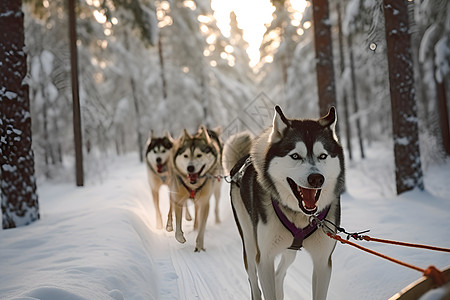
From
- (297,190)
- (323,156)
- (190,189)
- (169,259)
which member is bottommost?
(169,259)

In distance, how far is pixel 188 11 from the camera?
20766 mm

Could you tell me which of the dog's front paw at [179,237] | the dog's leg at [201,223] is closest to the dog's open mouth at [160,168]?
the dog's leg at [201,223]

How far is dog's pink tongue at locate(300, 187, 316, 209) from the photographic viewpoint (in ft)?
8.51

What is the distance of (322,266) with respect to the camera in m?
2.86

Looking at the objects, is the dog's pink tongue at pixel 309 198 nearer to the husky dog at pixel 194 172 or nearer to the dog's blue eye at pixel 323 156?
the dog's blue eye at pixel 323 156

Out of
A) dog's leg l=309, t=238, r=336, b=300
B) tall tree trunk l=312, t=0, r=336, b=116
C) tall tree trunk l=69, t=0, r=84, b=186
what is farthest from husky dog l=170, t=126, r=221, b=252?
tall tree trunk l=69, t=0, r=84, b=186

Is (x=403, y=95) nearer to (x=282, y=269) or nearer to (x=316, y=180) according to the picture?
(x=282, y=269)

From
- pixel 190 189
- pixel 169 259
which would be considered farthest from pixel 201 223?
pixel 169 259

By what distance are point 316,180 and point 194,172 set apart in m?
3.79

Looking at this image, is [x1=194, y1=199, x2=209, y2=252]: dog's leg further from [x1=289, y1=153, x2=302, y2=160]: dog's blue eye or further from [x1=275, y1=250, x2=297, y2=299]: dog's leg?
[x1=289, y1=153, x2=302, y2=160]: dog's blue eye

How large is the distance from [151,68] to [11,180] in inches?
738

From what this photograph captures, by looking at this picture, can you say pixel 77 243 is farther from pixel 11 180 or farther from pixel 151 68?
pixel 151 68

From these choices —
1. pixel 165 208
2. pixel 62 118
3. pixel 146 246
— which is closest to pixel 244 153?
pixel 146 246

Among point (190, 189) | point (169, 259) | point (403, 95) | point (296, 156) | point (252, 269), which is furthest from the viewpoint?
point (403, 95)
